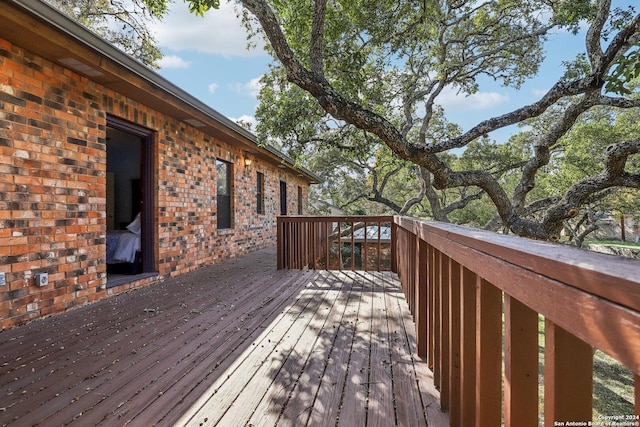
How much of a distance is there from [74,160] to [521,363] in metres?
4.08

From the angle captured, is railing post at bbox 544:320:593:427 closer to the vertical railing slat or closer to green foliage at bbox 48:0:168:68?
the vertical railing slat

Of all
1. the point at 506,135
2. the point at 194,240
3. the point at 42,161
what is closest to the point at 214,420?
the point at 42,161

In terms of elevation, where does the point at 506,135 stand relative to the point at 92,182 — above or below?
above

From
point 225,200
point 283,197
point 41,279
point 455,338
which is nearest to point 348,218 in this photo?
point 225,200

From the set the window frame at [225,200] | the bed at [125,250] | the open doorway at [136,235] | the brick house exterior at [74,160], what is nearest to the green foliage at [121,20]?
the open doorway at [136,235]

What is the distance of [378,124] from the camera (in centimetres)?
445

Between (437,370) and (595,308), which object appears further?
(437,370)

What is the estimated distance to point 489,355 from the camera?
1045 mm

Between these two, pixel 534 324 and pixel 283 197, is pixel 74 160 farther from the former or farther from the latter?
pixel 283 197

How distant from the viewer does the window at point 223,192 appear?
22.8 ft

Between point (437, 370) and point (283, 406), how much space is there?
0.85m

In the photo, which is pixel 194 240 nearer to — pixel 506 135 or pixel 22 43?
pixel 22 43

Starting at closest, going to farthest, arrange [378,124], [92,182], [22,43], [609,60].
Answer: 1. [22,43]
2. [92,182]
3. [609,60]
4. [378,124]

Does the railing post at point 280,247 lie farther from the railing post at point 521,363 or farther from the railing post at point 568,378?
the railing post at point 568,378
